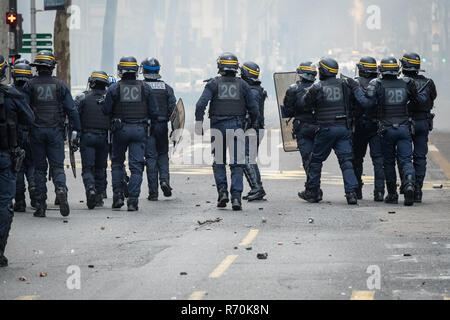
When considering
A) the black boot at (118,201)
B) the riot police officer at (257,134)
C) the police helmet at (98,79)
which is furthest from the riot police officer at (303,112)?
the black boot at (118,201)

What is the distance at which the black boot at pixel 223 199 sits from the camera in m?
15.6

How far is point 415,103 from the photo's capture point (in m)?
16.2

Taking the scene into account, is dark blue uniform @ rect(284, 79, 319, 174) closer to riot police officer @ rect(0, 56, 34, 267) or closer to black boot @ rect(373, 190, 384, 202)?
black boot @ rect(373, 190, 384, 202)

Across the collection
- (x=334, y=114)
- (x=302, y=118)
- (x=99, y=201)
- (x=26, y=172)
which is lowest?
(x=99, y=201)

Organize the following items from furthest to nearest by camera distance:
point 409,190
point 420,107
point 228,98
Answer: point 420,107
point 409,190
point 228,98

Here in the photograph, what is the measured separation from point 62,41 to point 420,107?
21049mm

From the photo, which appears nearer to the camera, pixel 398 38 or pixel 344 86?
pixel 344 86

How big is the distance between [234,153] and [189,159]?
9.96 meters

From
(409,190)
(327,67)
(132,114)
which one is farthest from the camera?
(327,67)

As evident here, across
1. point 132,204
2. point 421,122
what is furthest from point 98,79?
point 421,122

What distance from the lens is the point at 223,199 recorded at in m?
15.6

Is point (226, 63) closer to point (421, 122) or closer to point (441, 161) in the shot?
point (421, 122)
